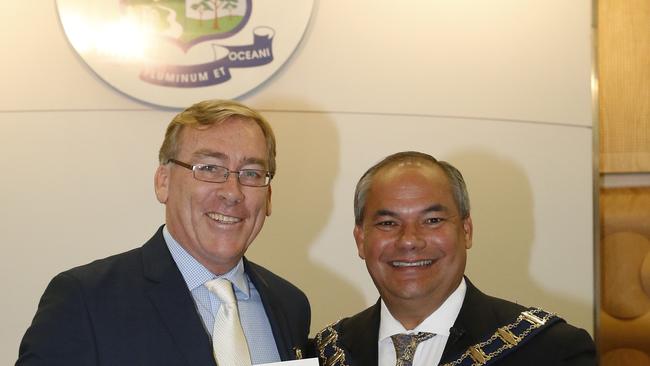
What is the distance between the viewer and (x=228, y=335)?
6.99 ft

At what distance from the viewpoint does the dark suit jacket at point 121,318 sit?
193cm

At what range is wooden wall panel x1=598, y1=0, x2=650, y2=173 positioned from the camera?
3408mm

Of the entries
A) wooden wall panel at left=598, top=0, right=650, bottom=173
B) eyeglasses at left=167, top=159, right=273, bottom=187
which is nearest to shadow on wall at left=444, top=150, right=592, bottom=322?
wooden wall panel at left=598, top=0, right=650, bottom=173

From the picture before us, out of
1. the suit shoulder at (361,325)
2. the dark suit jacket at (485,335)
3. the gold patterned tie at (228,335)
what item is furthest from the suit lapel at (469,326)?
the gold patterned tie at (228,335)

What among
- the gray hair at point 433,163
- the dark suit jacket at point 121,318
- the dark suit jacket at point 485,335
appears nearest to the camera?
the dark suit jacket at point 121,318

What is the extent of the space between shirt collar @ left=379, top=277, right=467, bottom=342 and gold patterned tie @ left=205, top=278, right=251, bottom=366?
0.43 m

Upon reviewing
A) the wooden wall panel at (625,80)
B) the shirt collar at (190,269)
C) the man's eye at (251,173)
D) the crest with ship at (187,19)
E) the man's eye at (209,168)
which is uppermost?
the crest with ship at (187,19)

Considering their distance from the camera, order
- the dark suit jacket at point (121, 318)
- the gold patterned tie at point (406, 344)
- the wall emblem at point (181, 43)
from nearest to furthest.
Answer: the dark suit jacket at point (121, 318)
the gold patterned tie at point (406, 344)
the wall emblem at point (181, 43)

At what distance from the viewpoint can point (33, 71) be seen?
3133mm

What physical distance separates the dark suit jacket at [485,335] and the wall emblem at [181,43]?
1.12 meters

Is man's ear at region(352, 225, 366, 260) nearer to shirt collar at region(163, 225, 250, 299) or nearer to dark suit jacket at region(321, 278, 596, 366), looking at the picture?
dark suit jacket at region(321, 278, 596, 366)

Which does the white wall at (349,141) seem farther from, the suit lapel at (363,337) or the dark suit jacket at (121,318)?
the dark suit jacket at (121,318)

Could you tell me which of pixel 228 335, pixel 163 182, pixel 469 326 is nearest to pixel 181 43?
pixel 163 182

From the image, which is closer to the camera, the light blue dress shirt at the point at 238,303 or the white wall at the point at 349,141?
the light blue dress shirt at the point at 238,303
